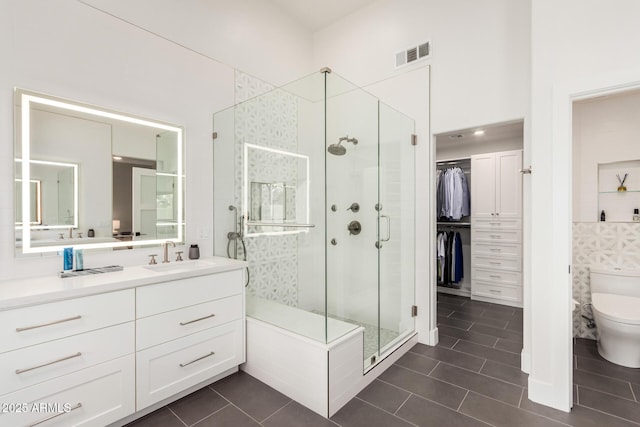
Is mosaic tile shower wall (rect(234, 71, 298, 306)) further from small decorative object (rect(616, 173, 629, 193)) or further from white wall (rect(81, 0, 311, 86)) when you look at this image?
small decorative object (rect(616, 173, 629, 193))

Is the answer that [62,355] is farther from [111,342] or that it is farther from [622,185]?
[622,185]

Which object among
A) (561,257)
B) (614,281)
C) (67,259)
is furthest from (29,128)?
(614,281)

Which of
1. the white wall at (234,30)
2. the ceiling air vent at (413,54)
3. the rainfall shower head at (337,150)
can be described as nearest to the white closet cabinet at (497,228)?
the ceiling air vent at (413,54)

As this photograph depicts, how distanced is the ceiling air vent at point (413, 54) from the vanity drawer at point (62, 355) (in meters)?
3.29

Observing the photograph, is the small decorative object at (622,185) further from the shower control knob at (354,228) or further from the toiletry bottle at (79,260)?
the toiletry bottle at (79,260)

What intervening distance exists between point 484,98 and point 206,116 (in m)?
2.51

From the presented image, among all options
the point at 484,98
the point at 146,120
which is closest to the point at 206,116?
the point at 146,120

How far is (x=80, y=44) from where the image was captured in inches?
79.0

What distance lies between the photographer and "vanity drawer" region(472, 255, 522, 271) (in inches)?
155

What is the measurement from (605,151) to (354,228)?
2.63m

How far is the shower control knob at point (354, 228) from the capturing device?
107 inches

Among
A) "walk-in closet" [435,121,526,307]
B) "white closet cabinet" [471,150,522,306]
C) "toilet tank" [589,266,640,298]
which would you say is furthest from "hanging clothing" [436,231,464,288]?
"toilet tank" [589,266,640,298]

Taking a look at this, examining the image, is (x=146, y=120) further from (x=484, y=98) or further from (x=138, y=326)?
(x=484, y=98)

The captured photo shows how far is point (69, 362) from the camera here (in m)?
1.54
